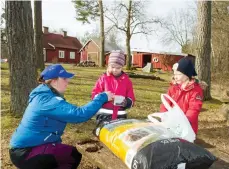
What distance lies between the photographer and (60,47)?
165ft

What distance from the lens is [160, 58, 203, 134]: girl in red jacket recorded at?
3396 mm

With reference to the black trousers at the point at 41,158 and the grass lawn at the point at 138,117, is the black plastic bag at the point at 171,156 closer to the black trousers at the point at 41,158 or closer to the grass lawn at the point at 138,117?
the black trousers at the point at 41,158

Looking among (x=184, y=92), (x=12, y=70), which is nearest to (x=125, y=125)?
(x=184, y=92)

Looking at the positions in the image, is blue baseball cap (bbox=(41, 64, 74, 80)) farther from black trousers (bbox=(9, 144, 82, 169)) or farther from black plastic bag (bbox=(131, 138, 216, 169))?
black plastic bag (bbox=(131, 138, 216, 169))

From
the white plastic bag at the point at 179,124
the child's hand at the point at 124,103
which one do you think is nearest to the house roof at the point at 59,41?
the child's hand at the point at 124,103

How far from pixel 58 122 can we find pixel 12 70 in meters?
3.51

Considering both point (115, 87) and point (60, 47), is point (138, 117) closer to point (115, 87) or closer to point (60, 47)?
point (115, 87)

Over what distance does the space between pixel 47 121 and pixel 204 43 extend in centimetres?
756

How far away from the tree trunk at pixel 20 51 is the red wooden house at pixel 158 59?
31838 millimetres

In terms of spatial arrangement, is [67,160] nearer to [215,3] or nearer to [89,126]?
[89,126]

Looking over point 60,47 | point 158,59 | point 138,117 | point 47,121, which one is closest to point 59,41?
point 60,47

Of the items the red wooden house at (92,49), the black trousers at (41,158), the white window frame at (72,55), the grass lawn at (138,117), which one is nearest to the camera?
the black trousers at (41,158)

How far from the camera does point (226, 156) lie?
3.16 meters

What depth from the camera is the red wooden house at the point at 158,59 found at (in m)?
37.8
